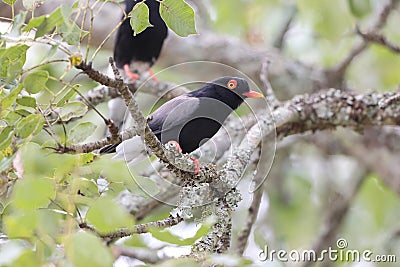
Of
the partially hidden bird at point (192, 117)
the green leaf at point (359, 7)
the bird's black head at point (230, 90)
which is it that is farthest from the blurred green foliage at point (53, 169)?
the green leaf at point (359, 7)

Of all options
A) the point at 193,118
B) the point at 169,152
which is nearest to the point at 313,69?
the point at 193,118

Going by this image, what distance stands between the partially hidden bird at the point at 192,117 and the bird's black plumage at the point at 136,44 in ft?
4.73

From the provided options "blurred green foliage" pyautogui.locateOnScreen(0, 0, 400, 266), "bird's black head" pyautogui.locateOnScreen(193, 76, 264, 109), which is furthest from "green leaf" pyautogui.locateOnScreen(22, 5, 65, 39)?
"bird's black head" pyautogui.locateOnScreen(193, 76, 264, 109)

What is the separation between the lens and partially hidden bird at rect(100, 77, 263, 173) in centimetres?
172

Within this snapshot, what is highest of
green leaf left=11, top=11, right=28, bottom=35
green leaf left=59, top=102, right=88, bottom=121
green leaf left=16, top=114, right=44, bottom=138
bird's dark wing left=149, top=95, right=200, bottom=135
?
green leaf left=11, top=11, right=28, bottom=35

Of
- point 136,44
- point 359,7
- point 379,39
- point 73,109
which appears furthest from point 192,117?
point 359,7

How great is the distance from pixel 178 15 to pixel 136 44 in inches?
86.3

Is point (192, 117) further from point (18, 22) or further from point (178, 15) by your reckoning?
point (18, 22)

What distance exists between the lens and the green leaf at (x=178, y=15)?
1510 millimetres

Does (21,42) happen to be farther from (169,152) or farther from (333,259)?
(333,259)

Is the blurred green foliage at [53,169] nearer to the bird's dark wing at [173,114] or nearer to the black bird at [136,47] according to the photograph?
the bird's dark wing at [173,114]

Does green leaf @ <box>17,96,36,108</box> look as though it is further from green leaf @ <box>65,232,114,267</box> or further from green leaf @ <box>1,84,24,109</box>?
green leaf @ <box>65,232,114,267</box>

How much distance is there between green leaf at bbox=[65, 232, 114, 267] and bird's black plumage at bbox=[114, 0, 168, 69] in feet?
8.38

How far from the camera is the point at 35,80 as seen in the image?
1459 mm
